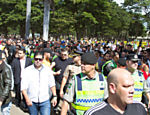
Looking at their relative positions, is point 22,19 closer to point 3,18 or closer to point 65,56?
point 3,18

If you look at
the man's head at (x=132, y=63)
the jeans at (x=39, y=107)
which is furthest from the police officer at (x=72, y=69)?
the man's head at (x=132, y=63)

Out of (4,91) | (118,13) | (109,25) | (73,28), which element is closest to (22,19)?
(73,28)

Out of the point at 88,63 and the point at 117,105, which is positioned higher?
the point at 88,63

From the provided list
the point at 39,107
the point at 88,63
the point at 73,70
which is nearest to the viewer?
the point at 88,63

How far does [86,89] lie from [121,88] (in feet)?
3.79

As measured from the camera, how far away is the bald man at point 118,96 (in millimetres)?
1813

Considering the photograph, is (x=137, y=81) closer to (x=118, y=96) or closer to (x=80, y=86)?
(x=80, y=86)

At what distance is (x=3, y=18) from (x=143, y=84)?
42.1 m

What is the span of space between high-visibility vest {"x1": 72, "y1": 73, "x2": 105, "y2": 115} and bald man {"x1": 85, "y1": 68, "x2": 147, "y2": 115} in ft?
3.19

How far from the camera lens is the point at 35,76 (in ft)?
13.5

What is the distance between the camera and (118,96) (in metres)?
1.83

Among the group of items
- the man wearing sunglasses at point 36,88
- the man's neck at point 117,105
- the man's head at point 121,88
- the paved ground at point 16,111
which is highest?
the man's head at point 121,88

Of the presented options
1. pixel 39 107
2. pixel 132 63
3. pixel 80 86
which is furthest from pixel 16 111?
pixel 80 86

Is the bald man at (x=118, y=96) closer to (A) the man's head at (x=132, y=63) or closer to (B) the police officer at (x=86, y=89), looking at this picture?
(B) the police officer at (x=86, y=89)
